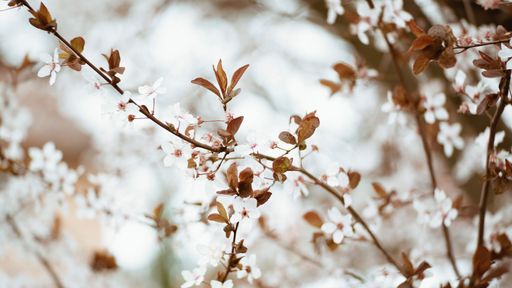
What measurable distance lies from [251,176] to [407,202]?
43cm

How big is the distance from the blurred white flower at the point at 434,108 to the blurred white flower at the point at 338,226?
0.75 feet

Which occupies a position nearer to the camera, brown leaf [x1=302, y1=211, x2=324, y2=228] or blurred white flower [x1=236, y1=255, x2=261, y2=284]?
blurred white flower [x1=236, y1=255, x2=261, y2=284]

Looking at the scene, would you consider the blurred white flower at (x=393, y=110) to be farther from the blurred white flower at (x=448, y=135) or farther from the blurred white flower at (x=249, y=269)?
the blurred white flower at (x=249, y=269)

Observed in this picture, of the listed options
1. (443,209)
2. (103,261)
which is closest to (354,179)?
(443,209)

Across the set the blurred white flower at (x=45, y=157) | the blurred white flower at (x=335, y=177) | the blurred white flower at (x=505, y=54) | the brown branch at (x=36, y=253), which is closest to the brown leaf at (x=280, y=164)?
the blurred white flower at (x=335, y=177)

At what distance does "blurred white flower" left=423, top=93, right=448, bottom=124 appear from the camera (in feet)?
2.64

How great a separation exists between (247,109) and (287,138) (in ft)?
4.46

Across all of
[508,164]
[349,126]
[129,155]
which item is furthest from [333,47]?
[508,164]

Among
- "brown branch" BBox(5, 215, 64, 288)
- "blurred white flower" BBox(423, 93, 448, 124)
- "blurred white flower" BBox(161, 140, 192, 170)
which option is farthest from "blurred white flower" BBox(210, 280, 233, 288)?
"brown branch" BBox(5, 215, 64, 288)

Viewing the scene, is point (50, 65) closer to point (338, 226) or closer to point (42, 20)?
point (42, 20)

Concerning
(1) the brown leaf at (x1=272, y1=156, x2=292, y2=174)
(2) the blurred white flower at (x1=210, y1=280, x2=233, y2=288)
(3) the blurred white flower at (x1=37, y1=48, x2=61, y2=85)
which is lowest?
(2) the blurred white flower at (x1=210, y1=280, x2=233, y2=288)

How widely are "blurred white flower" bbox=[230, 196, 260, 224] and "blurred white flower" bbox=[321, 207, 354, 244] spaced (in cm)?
17

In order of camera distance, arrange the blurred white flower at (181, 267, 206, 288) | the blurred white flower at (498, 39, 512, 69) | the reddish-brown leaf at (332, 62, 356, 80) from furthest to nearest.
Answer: the reddish-brown leaf at (332, 62, 356, 80), the blurred white flower at (181, 267, 206, 288), the blurred white flower at (498, 39, 512, 69)

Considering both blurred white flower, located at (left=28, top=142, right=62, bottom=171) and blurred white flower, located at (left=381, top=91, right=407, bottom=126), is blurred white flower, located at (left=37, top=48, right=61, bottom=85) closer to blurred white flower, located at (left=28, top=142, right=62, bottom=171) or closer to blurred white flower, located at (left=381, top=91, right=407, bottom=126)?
blurred white flower, located at (left=28, top=142, right=62, bottom=171)
